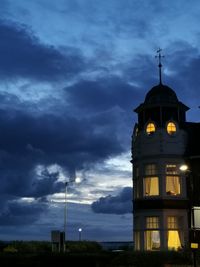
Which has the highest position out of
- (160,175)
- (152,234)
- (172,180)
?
(160,175)

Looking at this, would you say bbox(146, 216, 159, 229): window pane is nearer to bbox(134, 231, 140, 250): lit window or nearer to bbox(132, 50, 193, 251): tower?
bbox(132, 50, 193, 251): tower

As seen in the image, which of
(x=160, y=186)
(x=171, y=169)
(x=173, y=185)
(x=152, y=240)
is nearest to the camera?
(x=160, y=186)

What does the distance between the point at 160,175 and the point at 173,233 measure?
4.89 metres

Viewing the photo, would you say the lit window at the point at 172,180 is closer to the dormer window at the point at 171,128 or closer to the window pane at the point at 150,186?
the window pane at the point at 150,186

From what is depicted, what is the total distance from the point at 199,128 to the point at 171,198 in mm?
6853

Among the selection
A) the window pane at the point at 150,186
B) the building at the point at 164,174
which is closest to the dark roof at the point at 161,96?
the building at the point at 164,174

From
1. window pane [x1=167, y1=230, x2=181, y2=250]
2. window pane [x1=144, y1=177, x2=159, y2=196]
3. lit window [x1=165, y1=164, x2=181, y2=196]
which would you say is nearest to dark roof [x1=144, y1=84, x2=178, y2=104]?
lit window [x1=165, y1=164, x2=181, y2=196]

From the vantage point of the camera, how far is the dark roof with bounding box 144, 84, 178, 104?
41844mm

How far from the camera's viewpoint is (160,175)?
A: 40.2m

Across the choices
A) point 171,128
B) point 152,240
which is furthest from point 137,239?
point 171,128

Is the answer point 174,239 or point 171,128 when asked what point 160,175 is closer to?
point 171,128

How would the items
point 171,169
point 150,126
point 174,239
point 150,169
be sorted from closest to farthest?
point 174,239 < point 171,169 < point 150,169 < point 150,126

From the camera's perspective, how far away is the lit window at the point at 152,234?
1571 inches

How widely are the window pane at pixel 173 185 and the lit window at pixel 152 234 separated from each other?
104 inches
